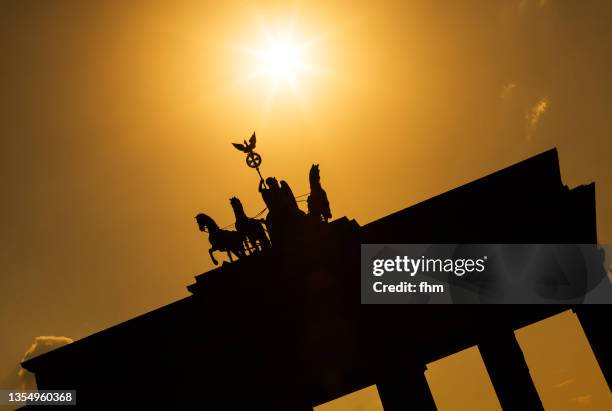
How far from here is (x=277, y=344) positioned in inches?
865

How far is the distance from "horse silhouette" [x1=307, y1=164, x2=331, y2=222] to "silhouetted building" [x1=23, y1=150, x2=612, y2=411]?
57 cm

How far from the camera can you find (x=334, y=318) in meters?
22.1

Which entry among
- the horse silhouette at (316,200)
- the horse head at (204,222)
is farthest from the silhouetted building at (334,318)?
the horse head at (204,222)

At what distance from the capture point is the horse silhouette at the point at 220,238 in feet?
76.8

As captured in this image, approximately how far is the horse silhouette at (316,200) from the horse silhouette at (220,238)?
319cm

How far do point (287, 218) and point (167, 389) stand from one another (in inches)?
327

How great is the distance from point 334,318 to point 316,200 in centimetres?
473

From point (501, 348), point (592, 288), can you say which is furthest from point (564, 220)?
point (501, 348)

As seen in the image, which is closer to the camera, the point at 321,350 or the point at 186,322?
the point at 321,350

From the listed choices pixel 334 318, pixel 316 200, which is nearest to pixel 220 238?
pixel 316 200

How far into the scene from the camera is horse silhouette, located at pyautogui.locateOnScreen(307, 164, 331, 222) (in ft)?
75.7

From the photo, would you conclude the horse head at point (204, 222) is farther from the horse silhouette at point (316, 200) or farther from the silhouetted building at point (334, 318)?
the horse silhouette at point (316, 200)

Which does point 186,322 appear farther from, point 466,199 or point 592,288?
point 592,288

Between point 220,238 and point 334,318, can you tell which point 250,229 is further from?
point 334,318
